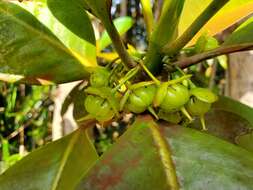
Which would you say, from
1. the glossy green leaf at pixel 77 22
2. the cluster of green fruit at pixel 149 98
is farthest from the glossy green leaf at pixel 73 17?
the cluster of green fruit at pixel 149 98

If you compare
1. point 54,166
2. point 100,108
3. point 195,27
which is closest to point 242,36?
point 195,27

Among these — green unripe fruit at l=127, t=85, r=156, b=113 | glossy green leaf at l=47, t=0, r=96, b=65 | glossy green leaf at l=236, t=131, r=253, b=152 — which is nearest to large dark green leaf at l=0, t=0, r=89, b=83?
glossy green leaf at l=47, t=0, r=96, b=65

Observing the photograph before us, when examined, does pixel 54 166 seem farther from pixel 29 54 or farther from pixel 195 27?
pixel 195 27

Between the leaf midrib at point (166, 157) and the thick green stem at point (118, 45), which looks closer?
the leaf midrib at point (166, 157)

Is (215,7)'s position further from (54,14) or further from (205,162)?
(54,14)

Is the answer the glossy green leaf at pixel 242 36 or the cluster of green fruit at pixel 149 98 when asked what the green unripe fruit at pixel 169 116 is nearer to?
the cluster of green fruit at pixel 149 98

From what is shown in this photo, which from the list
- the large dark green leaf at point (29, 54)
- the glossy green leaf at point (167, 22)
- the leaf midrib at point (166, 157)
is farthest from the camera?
the large dark green leaf at point (29, 54)
